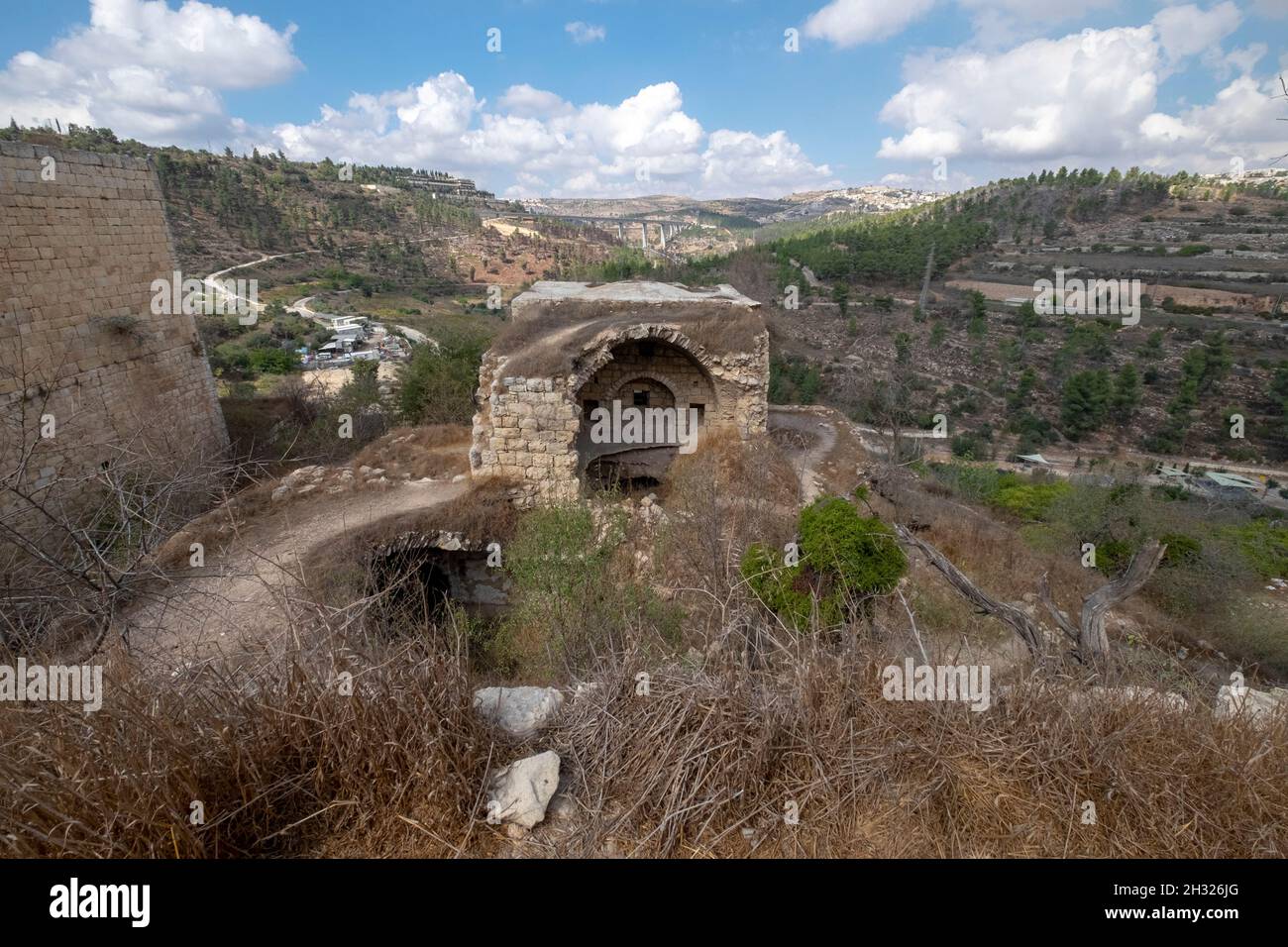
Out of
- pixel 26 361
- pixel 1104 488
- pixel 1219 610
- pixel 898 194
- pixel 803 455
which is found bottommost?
pixel 1219 610

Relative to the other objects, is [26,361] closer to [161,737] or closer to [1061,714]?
[161,737]

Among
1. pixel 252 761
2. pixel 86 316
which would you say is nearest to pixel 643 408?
pixel 86 316

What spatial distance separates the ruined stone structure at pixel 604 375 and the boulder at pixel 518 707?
22.9 ft

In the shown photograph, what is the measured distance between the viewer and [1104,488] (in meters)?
16.6

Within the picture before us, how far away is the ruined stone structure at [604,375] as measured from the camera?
32.6ft

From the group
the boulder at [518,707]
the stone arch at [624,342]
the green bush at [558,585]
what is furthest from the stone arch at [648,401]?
the boulder at [518,707]

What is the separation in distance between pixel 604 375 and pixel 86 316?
945 centimetres

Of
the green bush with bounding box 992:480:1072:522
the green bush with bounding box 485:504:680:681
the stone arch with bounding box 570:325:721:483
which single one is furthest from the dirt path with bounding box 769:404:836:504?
the green bush with bounding box 992:480:1072:522

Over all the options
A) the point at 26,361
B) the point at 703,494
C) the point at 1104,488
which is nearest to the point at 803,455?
the point at 703,494

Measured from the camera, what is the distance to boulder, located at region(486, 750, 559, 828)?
96.6 inches

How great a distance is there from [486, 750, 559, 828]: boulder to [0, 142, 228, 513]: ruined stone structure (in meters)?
8.10
